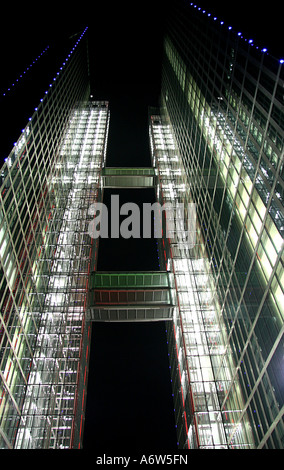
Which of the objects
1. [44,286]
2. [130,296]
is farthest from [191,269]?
[44,286]

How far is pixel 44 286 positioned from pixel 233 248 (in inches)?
947

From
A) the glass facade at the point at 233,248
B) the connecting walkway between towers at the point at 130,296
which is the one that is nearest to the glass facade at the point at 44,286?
the connecting walkway between towers at the point at 130,296

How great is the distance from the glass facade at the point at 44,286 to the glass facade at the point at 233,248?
41.1ft

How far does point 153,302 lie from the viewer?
50031 millimetres

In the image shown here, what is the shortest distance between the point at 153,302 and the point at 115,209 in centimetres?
3206

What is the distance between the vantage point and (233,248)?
107 ft

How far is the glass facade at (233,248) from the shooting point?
23953mm

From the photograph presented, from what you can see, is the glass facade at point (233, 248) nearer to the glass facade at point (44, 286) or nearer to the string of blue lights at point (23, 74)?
the glass facade at point (44, 286)

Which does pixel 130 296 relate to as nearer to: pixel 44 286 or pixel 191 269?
pixel 191 269

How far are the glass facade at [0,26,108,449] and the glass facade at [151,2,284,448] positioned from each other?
12.5m

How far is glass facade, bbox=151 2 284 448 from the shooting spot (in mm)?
23953

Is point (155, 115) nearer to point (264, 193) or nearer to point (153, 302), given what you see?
point (153, 302)
